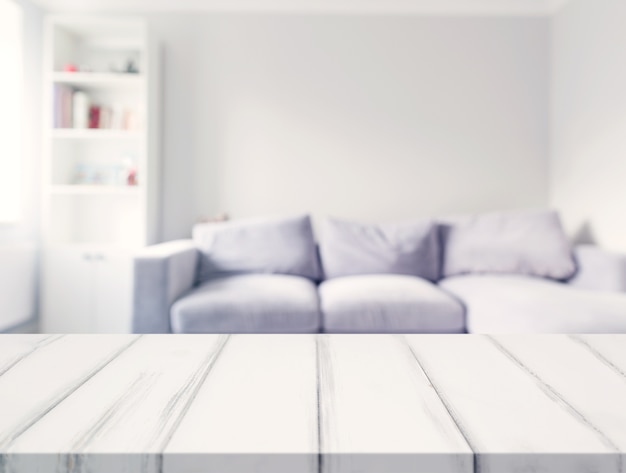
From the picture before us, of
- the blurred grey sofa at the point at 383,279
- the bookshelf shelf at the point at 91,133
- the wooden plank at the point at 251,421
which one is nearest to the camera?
the wooden plank at the point at 251,421

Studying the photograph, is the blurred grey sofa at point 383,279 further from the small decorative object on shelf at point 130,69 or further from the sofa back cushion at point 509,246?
Answer: the small decorative object on shelf at point 130,69

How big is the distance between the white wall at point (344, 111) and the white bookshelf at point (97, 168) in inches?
9.7


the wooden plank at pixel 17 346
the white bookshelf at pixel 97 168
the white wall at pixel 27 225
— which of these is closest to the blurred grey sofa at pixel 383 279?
the white bookshelf at pixel 97 168

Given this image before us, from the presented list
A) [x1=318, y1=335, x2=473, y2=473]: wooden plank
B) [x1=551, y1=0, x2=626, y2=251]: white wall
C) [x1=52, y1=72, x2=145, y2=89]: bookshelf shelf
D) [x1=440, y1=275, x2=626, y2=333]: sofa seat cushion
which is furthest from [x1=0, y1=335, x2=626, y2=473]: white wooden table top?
[x1=52, y1=72, x2=145, y2=89]: bookshelf shelf

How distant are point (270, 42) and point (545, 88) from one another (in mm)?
2005

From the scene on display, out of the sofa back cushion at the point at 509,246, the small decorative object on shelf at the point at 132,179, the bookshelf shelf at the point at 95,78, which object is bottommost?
the sofa back cushion at the point at 509,246

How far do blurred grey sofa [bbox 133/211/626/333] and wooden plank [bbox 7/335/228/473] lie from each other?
1548 millimetres

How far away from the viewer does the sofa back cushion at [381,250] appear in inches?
116

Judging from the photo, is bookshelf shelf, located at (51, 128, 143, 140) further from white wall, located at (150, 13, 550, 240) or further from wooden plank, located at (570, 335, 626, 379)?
wooden plank, located at (570, 335, 626, 379)

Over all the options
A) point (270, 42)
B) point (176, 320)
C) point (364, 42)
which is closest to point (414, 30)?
point (364, 42)

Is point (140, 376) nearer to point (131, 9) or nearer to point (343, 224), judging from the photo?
point (343, 224)

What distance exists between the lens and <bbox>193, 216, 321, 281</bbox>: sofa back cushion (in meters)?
2.86

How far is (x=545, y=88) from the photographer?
11.9ft

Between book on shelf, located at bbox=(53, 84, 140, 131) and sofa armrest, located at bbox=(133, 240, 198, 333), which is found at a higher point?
book on shelf, located at bbox=(53, 84, 140, 131)
